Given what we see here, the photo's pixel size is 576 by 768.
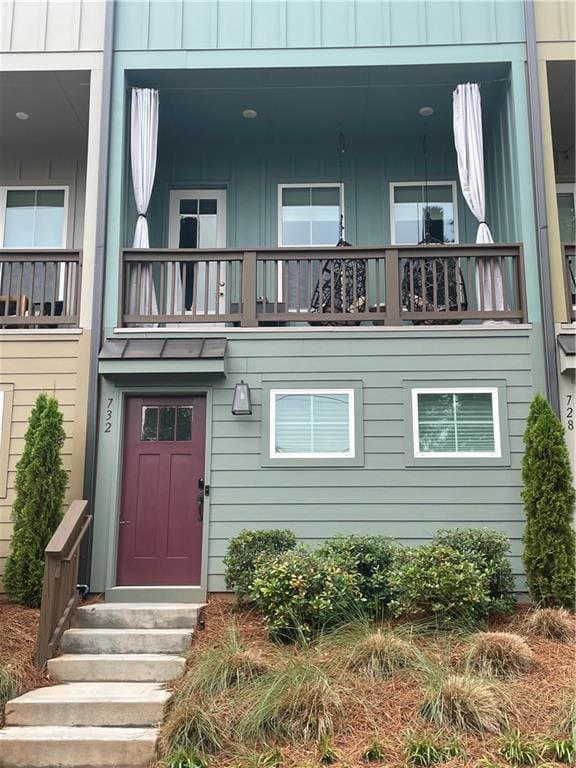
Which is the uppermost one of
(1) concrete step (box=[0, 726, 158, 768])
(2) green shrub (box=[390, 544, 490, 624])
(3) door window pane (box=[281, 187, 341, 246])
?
(3) door window pane (box=[281, 187, 341, 246])

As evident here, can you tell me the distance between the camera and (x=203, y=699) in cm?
460

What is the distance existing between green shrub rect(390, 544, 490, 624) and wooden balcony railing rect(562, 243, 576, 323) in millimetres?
2974

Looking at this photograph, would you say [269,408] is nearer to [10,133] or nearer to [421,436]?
[421,436]

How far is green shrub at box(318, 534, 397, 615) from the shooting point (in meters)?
5.93

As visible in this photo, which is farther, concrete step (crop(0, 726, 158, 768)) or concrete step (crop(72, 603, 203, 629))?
concrete step (crop(72, 603, 203, 629))

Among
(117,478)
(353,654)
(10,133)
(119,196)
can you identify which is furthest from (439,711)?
(10,133)

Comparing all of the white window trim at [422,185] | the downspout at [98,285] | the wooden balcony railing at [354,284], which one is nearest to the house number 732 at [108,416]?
the downspout at [98,285]

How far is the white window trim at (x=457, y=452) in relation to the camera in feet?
22.8

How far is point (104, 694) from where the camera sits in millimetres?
4922

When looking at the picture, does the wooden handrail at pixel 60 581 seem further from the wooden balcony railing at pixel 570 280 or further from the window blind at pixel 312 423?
the wooden balcony railing at pixel 570 280

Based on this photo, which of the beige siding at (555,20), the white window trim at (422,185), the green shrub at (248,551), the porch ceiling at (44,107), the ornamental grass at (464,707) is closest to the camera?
the ornamental grass at (464,707)

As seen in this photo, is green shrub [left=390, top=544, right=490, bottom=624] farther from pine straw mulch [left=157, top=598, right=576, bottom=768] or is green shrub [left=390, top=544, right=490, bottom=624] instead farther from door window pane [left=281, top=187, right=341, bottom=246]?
door window pane [left=281, top=187, right=341, bottom=246]

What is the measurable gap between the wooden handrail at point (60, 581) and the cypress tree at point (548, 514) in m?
→ 3.96

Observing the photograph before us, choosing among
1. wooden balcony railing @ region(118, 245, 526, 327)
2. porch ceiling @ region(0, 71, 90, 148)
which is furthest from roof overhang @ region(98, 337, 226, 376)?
porch ceiling @ region(0, 71, 90, 148)
